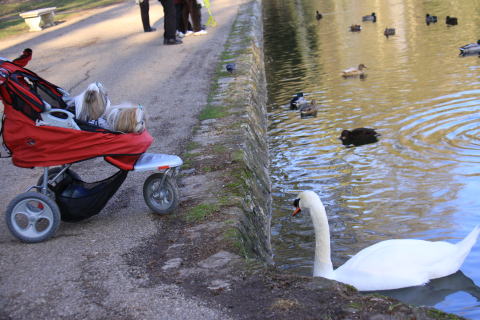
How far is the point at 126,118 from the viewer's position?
18.3 feet

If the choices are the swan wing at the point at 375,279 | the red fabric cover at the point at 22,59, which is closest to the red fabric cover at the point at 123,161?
the red fabric cover at the point at 22,59

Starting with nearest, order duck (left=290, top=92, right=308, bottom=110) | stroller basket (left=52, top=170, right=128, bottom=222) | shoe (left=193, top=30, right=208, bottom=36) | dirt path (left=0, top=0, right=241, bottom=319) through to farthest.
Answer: dirt path (left=0, top=0, right=241, bottom=319), stroller basket (left=52, top=170, right=128, bottom=222), duck (left=290, top=92, right=308, bottom=110), shoe (left=193, top=30, right=208, bottom=36)

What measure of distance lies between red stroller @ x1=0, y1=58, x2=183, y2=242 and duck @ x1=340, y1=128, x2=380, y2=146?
4.44 m

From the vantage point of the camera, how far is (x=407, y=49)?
15969mm

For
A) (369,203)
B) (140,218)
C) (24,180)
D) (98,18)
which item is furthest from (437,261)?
(98,18)

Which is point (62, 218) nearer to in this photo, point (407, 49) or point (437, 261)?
point (437, 261)

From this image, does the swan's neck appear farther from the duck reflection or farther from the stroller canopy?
the stroller canopy

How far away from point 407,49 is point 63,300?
13071 millimetres

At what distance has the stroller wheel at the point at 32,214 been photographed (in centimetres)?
549

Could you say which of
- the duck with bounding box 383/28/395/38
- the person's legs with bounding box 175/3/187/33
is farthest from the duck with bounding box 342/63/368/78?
the person's legs with bounding box 175/3/187/33

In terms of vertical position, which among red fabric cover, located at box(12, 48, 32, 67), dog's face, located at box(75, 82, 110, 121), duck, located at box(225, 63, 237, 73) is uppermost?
red fabric cover, located at box(12, 48, 32, 67)

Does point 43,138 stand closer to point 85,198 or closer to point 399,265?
point 85,198

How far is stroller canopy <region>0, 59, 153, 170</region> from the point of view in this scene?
5508mm

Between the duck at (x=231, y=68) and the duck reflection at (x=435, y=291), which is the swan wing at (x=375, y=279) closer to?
the duck reflection at (x=435, y=291)
